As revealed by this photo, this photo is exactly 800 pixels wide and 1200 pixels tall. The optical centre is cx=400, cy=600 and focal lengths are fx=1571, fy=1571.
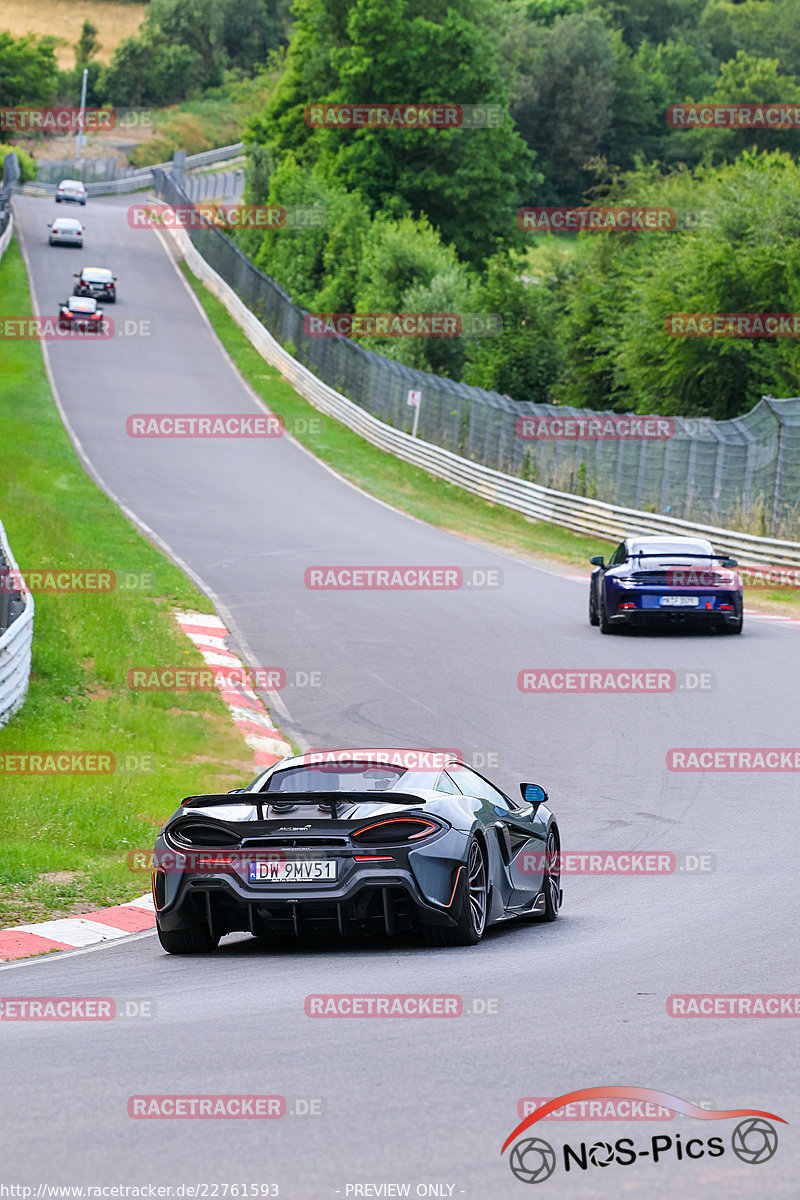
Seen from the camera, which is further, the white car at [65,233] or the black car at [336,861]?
the white car at [65,233]

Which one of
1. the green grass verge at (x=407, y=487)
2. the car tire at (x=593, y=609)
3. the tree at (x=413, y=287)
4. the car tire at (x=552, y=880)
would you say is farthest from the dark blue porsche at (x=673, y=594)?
the tree at (x=413, y=287)

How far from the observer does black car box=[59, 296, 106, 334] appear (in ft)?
184

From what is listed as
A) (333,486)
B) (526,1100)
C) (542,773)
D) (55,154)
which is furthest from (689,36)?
(526,1100)

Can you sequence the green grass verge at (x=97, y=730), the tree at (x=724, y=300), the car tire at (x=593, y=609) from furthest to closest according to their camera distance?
the tree at (x=724, y=300) → the car tire at (x=593, y=609) → the green grass verge at (x=97, y=730)

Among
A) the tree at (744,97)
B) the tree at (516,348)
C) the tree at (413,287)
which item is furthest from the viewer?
the tree at (744,97)

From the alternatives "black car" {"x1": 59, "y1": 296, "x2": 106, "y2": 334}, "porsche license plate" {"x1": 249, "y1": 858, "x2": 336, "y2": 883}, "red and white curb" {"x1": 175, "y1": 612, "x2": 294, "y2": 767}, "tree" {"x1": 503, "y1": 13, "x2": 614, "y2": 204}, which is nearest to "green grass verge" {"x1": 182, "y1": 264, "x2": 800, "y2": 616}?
"black car" {"x1": 59, "y1": 296, "x2": 106, "y2": 334}

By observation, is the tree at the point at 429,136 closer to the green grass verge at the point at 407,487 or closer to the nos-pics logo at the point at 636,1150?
the green grass verge at the point at 407,487

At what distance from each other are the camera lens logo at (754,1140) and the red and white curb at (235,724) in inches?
198

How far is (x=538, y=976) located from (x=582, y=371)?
43580 mm

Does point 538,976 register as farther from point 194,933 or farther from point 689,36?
point 689,36

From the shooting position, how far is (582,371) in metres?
49.5

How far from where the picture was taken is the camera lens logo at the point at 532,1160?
13.9ft

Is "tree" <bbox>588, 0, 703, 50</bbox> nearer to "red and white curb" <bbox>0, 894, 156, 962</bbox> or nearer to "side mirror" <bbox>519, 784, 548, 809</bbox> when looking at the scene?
"red and white curb" <bbox>0, 894, 156, 962</bbox>

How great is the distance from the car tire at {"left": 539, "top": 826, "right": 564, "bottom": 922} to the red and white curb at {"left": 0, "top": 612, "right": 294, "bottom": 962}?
2.44 metres
